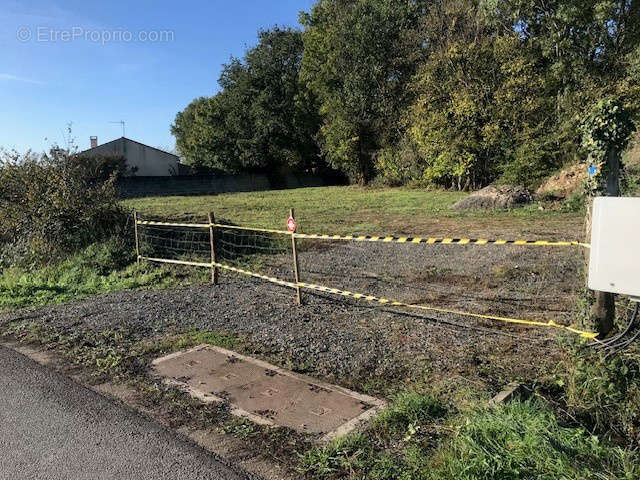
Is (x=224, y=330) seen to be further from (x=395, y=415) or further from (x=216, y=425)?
(x=395, y=415)

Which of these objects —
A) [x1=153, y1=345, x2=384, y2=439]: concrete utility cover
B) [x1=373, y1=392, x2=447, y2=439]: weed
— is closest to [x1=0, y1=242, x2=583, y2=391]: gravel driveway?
[x1=153, y1=345, x2=384, y2=439]: concrete utility cover

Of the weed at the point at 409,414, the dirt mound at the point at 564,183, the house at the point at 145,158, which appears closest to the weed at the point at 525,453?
the weed at the point at 409,414

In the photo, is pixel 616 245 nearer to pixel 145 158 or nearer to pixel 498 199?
pixel 498 199

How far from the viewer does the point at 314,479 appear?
2.65m

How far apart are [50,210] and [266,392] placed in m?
7.73

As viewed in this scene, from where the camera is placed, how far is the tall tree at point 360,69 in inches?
1123

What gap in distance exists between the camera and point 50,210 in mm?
9398

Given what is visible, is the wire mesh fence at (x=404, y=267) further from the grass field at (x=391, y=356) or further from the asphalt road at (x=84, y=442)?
the asphalt road at (x=84, y=442)

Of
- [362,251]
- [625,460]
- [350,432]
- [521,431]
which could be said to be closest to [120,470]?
[350,432]

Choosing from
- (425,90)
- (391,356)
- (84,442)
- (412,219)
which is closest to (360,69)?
(425,90)

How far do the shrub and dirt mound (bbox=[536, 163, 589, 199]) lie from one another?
13618 mm

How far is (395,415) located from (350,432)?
33cm

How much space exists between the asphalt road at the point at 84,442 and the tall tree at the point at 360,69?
27451 millimetres

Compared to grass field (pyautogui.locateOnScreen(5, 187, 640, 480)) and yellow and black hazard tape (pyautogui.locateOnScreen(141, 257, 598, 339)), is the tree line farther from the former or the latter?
yellow and black hazard tape (pyautogui.locateOnScreen(141, 257, 598, 339))
